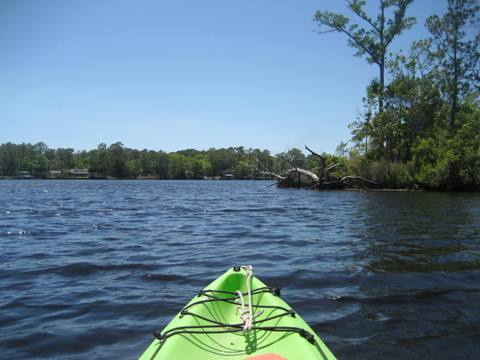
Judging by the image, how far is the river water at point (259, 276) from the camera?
4.87 metres

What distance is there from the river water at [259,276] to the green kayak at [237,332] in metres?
0.80

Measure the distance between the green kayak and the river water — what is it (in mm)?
796

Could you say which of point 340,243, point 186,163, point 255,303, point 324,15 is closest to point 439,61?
point 324,15

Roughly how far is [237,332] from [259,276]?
3362mm

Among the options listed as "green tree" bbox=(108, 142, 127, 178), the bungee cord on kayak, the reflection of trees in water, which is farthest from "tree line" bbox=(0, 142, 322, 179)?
the bungee cord on kayak

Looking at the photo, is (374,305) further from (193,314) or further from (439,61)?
(439,61)

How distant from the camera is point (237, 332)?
430 cm

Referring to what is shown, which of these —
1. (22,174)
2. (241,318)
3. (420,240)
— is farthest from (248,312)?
(22,174)

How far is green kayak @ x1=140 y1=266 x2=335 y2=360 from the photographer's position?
3.66 metres

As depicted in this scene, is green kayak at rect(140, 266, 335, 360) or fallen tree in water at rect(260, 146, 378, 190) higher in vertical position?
fallen tree in water at rect(260, 146, 378, 190)

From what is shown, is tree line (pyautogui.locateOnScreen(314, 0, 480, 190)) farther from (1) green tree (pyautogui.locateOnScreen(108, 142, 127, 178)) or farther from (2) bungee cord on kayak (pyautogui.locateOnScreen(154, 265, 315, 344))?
(1) green tree (pyautogui.locateOnScreen(108, 142, 127, 178))

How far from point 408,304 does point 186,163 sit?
140521 millimetres

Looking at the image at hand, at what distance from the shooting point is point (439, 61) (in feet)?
126

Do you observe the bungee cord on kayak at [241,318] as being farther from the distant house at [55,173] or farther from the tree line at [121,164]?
the distant house at [55,173]
